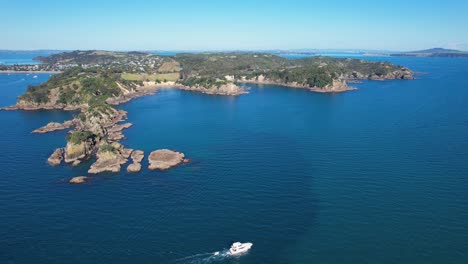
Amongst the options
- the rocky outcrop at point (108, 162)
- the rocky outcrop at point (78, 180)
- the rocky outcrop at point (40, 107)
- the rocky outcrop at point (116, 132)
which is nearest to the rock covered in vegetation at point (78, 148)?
the rocky outcrop at point (108, 162)

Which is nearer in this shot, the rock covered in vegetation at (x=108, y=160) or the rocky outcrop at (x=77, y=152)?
the rock covered in vegetation at (x=108, y=160)

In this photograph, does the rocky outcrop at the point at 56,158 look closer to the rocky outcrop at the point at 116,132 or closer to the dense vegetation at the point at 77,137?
the dense vegetation at the point at 77,137

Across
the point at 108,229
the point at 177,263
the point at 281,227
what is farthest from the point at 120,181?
the point at 281,227

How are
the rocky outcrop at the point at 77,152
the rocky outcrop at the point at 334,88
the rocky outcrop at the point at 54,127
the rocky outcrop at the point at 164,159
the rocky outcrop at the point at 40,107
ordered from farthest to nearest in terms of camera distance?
the rocky outcrop at the point at 334,88, the rocky outcrop at the point at 40,107, the rocky outcrop at the point at 54,127, the rocky outcrop at the point at 77,152, the rocky outcrop at the point at 164,159

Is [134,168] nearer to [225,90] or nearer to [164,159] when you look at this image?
[164,159]

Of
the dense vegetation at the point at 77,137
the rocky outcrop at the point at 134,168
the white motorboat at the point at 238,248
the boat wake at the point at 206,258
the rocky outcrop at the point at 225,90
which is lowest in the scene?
the boat wake at the point at 206,258

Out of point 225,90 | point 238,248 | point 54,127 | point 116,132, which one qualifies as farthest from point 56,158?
point 225,90

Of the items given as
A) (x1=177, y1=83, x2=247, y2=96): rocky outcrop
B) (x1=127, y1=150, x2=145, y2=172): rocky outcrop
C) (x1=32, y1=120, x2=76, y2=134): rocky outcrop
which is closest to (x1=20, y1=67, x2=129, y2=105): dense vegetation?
(x1=32, y1=120, x2=76, y2=134): rocky outcrop
